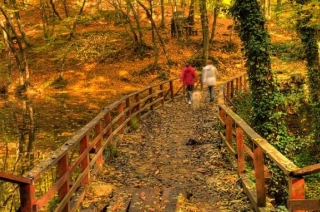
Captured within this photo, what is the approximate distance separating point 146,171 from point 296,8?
9.01 m

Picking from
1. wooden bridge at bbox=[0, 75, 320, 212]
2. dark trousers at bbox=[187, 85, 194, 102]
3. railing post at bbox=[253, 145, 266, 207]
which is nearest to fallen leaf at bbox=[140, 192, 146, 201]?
wooden bridge at bbox=[0, 75, 320, 212]

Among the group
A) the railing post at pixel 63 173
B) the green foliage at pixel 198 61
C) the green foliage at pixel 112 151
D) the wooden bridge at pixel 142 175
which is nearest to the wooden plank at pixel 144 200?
the wooden bridge at pixel 142 175

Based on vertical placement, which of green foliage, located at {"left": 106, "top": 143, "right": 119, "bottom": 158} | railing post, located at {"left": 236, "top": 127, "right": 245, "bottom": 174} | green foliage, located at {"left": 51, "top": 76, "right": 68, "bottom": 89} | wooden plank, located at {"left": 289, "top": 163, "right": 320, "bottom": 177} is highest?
wooden plank, located at {"left": 289, "top": 163, "right": 320, "bottom": 177}

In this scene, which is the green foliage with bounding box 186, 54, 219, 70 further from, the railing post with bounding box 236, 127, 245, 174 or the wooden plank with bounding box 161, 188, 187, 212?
the wooden plank with bounding box 161, 188, 187, 212

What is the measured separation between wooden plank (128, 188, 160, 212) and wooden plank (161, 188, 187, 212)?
5.5 inches

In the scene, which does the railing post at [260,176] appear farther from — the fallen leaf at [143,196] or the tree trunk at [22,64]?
the tree trunk at [22,64]

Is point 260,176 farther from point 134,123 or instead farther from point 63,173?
point 134,123

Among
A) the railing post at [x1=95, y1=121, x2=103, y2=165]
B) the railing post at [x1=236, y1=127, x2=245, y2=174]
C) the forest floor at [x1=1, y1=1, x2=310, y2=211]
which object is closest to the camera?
the railing post at [x1=236, y1=127, x2=245, y2=174]

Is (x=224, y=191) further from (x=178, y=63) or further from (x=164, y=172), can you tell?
(x=178, y=63)

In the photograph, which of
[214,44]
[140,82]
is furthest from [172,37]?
[140,82]

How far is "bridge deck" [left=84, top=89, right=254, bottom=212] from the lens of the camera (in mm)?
6496

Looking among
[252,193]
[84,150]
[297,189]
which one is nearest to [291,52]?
[252,193]

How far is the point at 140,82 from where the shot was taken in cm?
2730

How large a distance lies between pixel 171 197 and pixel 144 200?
1.59 ft
